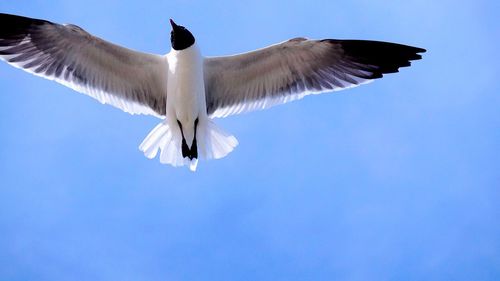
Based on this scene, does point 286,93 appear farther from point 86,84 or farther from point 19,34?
point 19,34

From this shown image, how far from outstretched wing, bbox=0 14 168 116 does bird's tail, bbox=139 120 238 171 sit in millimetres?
464

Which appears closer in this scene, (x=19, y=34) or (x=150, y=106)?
(x=19, y=34)

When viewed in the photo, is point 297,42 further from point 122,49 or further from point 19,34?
point 19,34

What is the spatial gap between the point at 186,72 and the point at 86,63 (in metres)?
0.91

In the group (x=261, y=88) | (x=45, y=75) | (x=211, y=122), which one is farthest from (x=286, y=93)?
(x=45, y=75)

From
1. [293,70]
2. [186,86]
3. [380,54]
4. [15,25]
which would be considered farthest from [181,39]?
[380,54]

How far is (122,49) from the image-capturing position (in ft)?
28.0

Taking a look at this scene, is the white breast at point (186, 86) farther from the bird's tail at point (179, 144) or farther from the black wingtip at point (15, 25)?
the black wingtip at point (15, 25)

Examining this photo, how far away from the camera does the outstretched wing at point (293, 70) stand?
859 centimetres

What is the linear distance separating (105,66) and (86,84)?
23cm

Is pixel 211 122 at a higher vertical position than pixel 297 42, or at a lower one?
lower

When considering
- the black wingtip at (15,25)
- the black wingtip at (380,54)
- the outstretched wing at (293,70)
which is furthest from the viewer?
the outstretched wing at (293,70)

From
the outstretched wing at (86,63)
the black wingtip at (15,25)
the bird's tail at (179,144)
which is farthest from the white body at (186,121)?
the black wingtip at (15,25)

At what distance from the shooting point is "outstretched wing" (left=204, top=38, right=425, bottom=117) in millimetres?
8586
